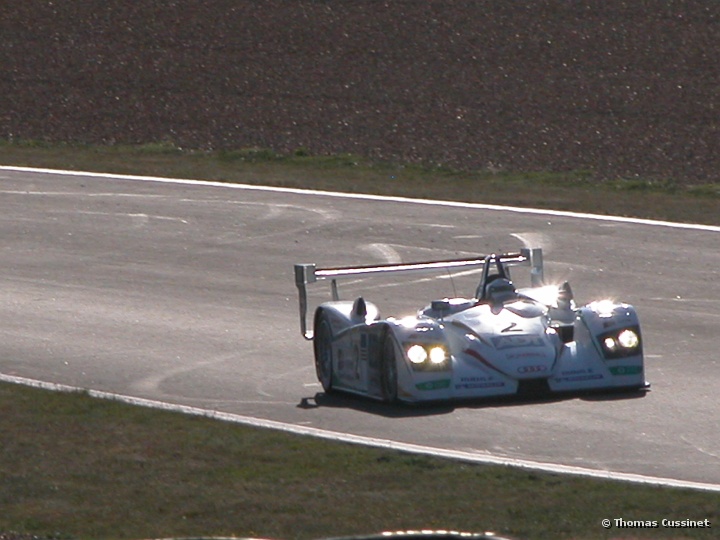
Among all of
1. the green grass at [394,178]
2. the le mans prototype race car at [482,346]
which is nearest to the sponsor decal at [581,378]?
the le mans prototype race car at [482,346]

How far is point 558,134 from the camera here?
87.9 feet

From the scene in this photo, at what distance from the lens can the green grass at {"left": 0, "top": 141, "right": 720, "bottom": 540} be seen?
7.88 metres

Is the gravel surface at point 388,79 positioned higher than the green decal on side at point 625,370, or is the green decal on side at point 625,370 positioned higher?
the gravel surface at point 388,79

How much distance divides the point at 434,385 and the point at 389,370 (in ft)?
1.20

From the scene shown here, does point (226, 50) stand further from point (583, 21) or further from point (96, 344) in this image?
point (96, 344)

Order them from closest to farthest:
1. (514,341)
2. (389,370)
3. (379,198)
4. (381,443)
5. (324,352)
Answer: (381,443), (514,341), (389,370), (324,352), (379,198)

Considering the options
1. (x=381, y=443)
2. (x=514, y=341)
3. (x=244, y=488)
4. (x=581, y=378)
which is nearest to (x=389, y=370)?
(x=514, y=341)

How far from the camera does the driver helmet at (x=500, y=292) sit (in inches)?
445

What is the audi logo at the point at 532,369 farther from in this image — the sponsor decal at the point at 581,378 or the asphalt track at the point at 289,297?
the asphalt track at the point at 289,297

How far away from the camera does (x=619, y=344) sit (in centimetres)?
1110

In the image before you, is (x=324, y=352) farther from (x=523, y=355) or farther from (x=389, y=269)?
(x=523, y=355)

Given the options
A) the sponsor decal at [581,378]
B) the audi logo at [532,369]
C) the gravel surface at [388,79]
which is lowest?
the sponsor decal at [581,378]

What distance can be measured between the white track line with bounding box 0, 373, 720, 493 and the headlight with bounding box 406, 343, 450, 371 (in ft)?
2.79

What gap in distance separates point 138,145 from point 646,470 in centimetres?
1895
